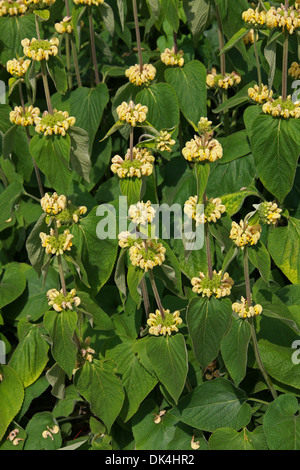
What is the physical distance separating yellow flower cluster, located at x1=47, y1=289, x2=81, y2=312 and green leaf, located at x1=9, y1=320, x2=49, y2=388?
330mm

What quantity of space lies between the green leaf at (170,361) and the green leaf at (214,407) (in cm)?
17

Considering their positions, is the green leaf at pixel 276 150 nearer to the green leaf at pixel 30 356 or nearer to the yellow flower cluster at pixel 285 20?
the yellow flower cluster at pixel 285 20

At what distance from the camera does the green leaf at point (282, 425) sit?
1774 mm

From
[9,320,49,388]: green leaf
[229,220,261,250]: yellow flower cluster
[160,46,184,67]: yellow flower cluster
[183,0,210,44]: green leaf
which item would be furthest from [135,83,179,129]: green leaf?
[9,320,49,388]: green leaf

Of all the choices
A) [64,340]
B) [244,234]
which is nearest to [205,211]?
[244,234]

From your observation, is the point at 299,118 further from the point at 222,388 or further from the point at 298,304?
the point at 222,388

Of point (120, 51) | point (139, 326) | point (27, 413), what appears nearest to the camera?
point (139, 326)

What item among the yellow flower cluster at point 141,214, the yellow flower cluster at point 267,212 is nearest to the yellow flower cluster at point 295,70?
the yellow flower cluster at point 267,212

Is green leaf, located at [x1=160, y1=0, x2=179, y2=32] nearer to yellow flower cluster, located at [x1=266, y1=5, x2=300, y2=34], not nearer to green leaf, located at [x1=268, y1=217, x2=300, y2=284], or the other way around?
yellow flower cluster, located at [x1=266, y1=5, x2=300, y2=34]

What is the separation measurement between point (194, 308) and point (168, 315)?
0.13 m

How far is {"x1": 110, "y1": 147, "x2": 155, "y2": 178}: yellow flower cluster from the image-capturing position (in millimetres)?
1769

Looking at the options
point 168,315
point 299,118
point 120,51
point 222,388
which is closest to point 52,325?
point 168,315

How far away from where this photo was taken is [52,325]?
1873 millimetres

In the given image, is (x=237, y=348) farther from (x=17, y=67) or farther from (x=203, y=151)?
(x=17, y=67)
